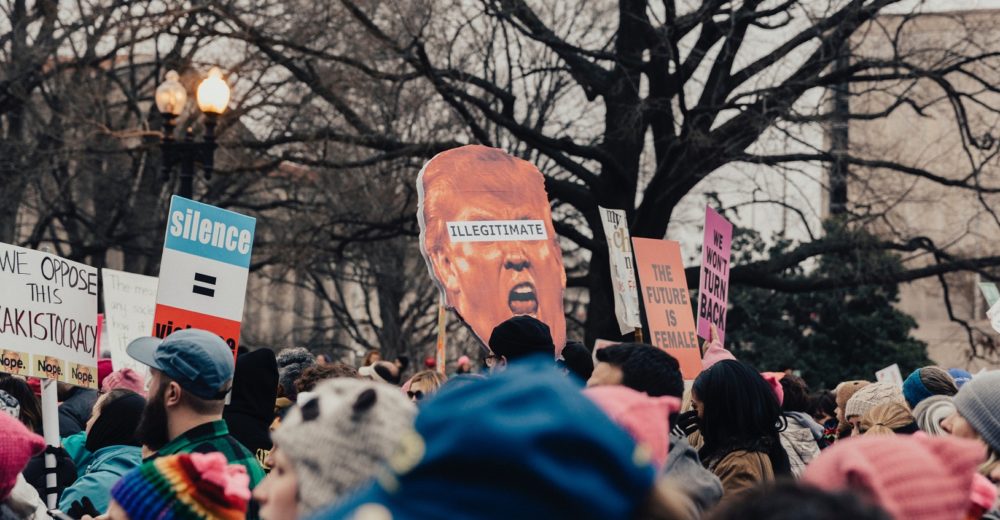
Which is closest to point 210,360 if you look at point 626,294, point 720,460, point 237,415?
point 237,415

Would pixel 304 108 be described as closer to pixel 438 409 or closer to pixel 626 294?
pixel 626 294

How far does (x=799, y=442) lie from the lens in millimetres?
6605

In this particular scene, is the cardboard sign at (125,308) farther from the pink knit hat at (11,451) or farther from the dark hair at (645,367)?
the pink knit hat at (11,451)

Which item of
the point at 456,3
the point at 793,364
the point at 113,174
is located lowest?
the point at 793,364

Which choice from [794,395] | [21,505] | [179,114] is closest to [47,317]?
[21,505]

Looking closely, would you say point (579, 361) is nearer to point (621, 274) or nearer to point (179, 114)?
point (621, 274)

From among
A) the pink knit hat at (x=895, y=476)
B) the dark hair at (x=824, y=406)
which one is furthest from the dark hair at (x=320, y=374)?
the dark hair at (x=824, y=406)

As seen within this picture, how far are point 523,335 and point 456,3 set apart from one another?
39.8 feet

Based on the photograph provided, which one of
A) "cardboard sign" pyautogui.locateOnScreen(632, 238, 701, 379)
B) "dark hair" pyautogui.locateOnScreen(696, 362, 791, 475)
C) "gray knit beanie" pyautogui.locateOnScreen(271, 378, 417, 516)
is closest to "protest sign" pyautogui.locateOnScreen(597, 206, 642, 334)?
"cardboard sign" pyautogui.locateOnScreen(632, 238, 701, 379)

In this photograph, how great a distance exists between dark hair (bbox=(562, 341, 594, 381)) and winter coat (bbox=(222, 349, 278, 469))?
1.79m

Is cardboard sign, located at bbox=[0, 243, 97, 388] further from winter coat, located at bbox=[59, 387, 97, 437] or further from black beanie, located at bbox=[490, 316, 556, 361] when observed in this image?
black beanie, located at bbox=[490, 316, 556, 361]

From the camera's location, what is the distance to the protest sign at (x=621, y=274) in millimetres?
9086

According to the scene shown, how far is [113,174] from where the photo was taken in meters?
27.7

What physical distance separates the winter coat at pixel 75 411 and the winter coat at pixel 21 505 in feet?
13.6
